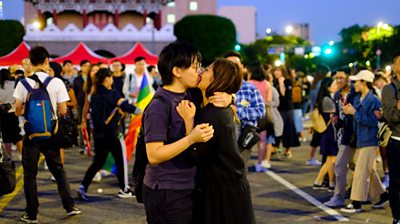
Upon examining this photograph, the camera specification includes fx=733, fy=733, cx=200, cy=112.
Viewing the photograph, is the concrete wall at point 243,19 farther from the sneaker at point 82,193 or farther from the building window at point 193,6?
the sneaker at point 82,193

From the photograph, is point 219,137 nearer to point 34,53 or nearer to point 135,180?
point 135,180

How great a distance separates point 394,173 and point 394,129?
0.47m

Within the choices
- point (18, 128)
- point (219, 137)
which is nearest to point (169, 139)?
point (219, 137)

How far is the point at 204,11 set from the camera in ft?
323

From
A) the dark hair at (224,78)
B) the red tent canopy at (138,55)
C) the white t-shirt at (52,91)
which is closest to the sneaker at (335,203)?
the white t-shirt at (52,91)

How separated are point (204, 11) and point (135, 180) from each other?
310 ft

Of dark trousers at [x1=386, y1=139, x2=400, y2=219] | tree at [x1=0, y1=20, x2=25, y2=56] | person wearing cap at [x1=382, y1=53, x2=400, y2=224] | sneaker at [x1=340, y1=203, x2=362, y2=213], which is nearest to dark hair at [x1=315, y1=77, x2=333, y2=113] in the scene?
sneaker at [x1=340, y1=203, x2=362, y2=213]

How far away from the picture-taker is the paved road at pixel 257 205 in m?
8.58

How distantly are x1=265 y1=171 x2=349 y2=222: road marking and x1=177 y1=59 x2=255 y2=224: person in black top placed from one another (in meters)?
4.07

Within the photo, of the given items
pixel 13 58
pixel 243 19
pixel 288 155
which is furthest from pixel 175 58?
pixel 243 19

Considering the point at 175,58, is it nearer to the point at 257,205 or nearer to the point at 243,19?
the point at 257,205

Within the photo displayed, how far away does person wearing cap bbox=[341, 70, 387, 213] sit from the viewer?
863 centimetres

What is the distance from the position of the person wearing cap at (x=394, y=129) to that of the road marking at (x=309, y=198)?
0.74m

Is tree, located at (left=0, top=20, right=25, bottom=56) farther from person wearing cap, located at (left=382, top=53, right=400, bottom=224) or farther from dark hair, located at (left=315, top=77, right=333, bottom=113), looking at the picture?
person wearing cap, located at (left=382, top=53, right=400, bottom=224)
